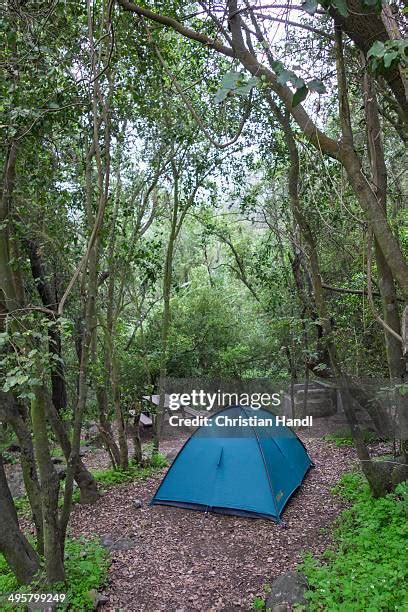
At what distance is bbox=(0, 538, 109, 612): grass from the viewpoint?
10.7 ft

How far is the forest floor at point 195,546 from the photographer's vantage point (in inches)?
142

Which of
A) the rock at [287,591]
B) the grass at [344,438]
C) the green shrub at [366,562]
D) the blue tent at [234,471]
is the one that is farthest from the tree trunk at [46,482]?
the grass at [344,438]

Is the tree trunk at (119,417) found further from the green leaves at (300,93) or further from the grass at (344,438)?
the green leaves at (300,93)

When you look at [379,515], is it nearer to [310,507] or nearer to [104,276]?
[310,507]

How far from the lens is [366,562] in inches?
129

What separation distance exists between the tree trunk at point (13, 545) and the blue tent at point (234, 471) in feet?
6.50

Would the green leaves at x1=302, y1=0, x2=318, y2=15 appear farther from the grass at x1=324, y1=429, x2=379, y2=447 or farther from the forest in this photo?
the grass at x1=324, y1=429, x2=379, y2=447

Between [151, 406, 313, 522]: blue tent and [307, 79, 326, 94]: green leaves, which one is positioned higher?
[307, 79, 326, 94]: green leaves

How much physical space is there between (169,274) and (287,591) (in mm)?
4867

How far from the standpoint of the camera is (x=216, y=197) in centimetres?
713

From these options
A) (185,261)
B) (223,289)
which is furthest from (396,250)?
(185,261)

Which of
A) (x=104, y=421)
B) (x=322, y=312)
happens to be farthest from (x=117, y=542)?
(x=322, y=312)

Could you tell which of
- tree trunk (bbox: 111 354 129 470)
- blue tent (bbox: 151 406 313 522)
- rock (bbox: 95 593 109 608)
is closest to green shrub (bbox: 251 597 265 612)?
rock (bbox: 95 593 109 608)
